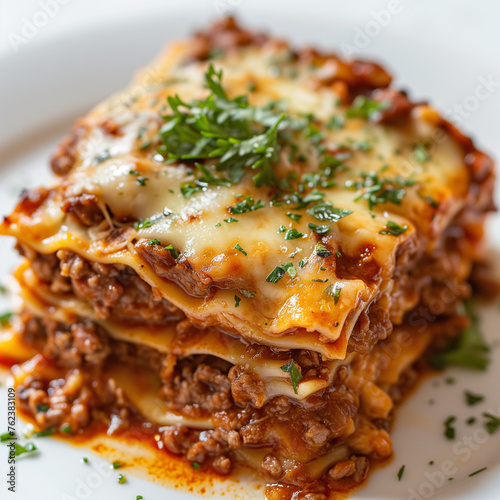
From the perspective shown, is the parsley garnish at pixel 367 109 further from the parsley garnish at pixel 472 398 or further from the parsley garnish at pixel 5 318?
the parsley garnish at pixel 5 318

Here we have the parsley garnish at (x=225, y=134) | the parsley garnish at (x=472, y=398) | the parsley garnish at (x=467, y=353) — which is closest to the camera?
the parsley garnish at (x=225, y=134)

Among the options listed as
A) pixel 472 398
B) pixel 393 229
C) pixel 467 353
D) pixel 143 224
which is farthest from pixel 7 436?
pixel 467 353

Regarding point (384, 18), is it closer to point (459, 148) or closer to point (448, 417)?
point (459, 148)

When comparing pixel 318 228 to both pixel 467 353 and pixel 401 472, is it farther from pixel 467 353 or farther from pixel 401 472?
pixel 467 353

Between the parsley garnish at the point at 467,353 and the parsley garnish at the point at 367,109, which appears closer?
the parsley garnish at the point at 467,353

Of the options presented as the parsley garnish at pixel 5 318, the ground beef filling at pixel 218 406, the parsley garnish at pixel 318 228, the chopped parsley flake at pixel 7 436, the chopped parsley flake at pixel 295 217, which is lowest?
the parsley garnish at pixel 5 318

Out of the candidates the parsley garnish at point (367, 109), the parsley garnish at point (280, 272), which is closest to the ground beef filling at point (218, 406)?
the parsley garnish at point (280, 272)

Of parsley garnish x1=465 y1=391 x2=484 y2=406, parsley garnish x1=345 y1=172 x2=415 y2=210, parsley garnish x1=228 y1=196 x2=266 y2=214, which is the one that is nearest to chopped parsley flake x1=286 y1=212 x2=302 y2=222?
parsley garnish x1=228 y1=196 x2=266 y2=214

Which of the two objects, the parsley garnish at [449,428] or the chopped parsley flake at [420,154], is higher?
the chopped parsley flake at [420,154]
